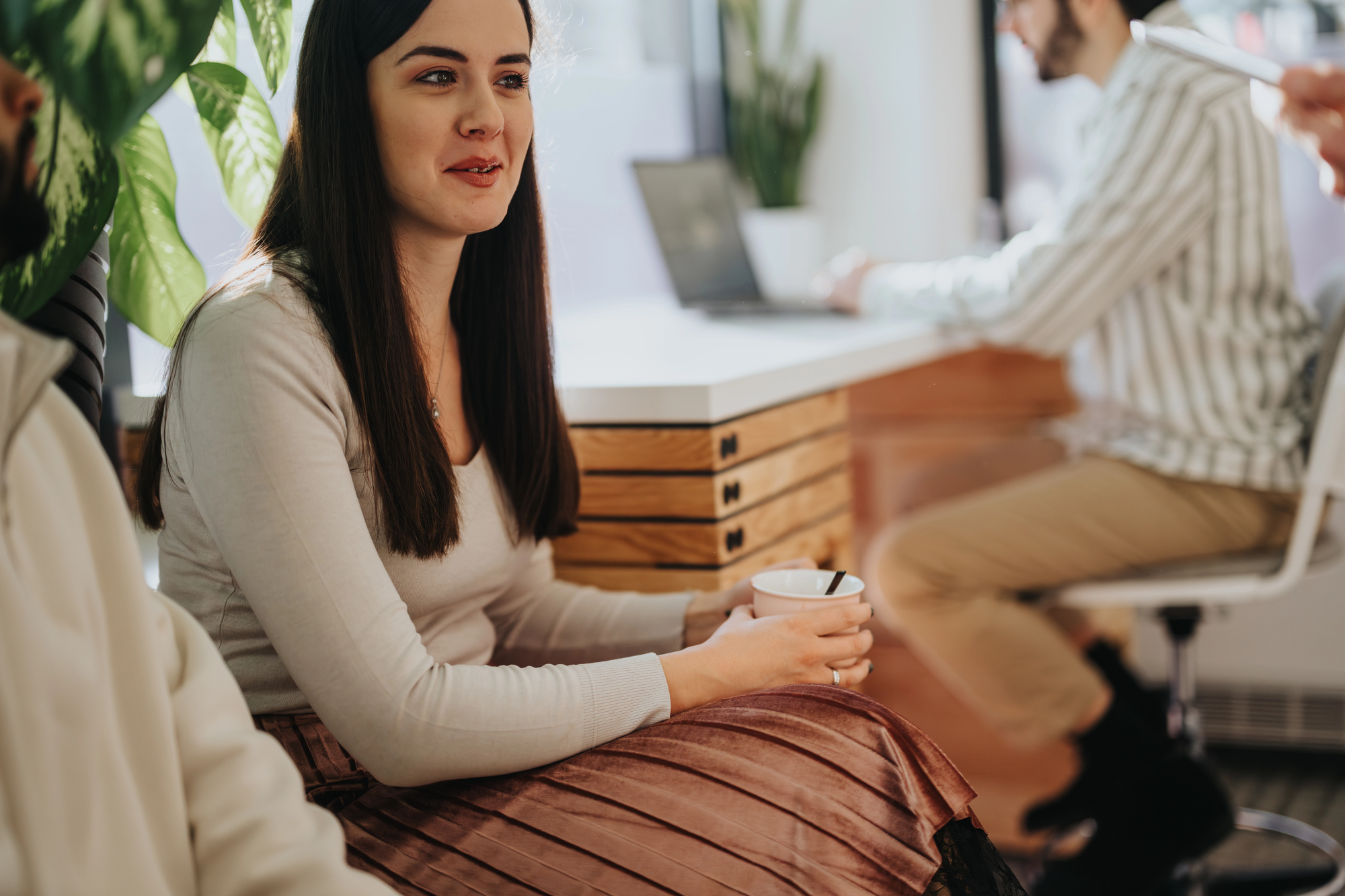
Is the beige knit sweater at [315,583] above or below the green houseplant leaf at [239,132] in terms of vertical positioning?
below

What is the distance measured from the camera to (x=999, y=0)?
102 inches

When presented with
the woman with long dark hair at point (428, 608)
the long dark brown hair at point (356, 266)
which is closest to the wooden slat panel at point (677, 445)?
the woman with long dark hair at point (428, 608)

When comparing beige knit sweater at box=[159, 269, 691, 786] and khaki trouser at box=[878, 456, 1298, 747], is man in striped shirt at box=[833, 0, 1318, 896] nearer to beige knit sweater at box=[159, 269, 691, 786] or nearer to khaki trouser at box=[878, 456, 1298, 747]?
khaki trouser at box=[878, 456, 1298, 747]

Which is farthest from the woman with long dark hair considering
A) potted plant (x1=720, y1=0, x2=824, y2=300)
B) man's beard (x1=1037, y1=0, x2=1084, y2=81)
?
potted plant (x1=720, y1=0, x2=824, y2=300)

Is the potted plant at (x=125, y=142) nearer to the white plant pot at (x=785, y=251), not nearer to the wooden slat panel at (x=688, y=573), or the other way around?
the wooden slat panel at (x=688, y=573)

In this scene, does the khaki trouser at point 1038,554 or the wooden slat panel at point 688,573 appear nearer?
the wooden slat panel at point 688,573

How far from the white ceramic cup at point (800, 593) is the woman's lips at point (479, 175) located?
40cm

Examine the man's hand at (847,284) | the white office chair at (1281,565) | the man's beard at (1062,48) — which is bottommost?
the white office chair at (1281,565)

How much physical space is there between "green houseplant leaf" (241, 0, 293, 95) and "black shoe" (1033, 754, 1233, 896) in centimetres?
150

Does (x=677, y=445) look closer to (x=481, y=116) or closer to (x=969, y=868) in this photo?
(x=481, y=116)

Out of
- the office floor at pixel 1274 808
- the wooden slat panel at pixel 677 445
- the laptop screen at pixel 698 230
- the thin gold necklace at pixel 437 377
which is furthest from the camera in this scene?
the laptop screen at pixel 698 230

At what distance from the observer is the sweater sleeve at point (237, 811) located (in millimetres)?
628

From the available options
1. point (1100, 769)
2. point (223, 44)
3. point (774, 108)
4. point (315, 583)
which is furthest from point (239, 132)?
point (774, 108)

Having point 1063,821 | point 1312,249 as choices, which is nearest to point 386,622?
point 1063,821
